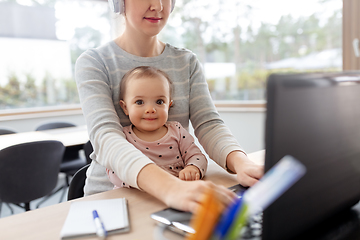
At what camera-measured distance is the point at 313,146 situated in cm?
43

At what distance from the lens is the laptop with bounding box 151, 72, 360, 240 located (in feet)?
1.25

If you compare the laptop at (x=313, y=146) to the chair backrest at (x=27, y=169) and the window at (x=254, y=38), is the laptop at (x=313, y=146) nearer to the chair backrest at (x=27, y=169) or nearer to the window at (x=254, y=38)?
the chair backrest at (x=27, y=169)

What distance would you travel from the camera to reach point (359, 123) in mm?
525

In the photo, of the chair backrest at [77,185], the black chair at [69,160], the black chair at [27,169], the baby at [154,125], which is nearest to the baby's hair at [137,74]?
the baby at [154,125]

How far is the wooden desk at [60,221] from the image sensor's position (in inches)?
24.5

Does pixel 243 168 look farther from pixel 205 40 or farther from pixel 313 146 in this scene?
pixel 205 40

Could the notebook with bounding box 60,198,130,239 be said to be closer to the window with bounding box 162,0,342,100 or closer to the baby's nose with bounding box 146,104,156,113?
the baby's nose with bounding box 146,104,156,113

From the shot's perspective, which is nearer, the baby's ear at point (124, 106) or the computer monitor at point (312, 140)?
the computer monitor at point (312, 140)

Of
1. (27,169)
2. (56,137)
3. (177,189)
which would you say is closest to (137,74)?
(177,189)

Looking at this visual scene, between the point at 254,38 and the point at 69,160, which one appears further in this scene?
the point at 254,38

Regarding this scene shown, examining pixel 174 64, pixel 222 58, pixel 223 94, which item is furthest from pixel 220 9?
pixel 174 64

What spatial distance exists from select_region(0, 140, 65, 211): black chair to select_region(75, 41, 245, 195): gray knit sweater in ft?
3.97

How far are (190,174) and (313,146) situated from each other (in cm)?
54

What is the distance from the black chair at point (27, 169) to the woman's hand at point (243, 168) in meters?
1.57
